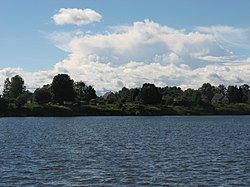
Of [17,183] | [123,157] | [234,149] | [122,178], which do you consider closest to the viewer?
[17,183]

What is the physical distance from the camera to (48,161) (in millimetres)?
48125

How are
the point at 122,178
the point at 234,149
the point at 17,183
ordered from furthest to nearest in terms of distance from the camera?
the point at 234,149, the point at 122,178, the point at 17,183

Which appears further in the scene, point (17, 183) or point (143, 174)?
point (143, 174)

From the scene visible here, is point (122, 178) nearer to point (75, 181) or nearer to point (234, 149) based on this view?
point (75, 181)

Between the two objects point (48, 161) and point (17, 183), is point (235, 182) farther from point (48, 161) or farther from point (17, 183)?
point (48, 161)

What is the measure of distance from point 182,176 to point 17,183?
13.5 metres

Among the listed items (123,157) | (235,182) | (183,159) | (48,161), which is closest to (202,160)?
(183,159)

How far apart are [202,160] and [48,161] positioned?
53.9ft

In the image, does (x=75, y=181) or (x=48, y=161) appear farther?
(x=48, y=161)

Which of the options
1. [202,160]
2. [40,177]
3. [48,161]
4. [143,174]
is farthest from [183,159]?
[40,177]

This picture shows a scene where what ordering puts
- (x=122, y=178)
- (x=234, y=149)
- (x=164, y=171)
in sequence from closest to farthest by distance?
(x=122, y=178)
(x=164, y=171)
(x=234, y=149)

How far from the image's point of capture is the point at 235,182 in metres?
36.0

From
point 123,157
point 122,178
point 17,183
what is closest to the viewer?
point 17,183

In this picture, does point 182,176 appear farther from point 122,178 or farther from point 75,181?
point 75,181
